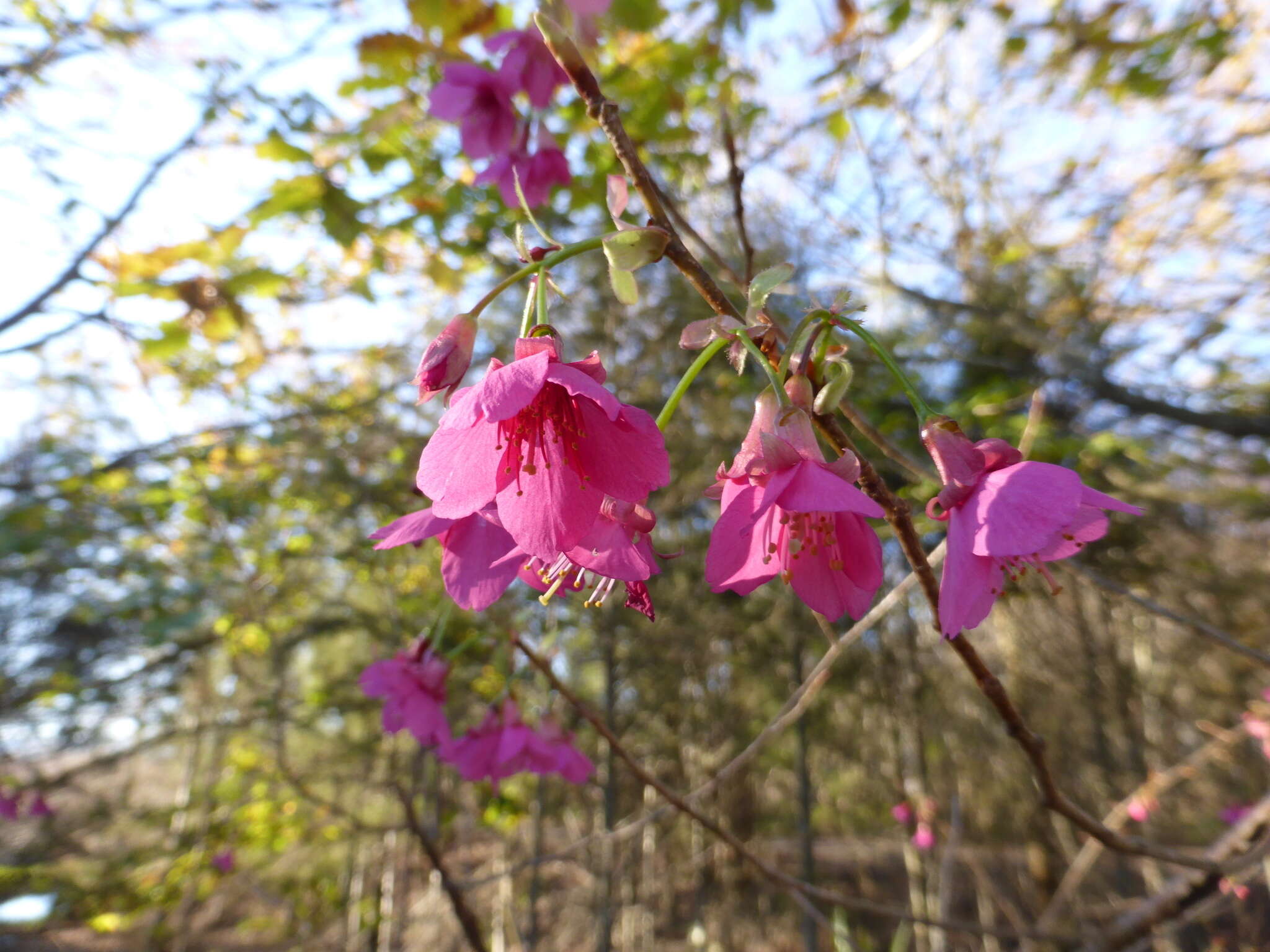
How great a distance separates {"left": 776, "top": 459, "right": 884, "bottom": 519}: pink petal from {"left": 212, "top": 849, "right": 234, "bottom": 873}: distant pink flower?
4903mm

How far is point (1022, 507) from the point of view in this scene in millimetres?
736

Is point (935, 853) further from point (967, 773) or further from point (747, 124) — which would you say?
point (747, 124)

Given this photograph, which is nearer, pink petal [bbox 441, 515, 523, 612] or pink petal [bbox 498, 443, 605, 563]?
pink petal [bbox 498, 443, 605, 563]

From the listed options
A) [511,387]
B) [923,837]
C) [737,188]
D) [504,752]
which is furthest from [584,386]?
[923,837]

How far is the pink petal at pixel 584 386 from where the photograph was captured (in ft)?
2.28

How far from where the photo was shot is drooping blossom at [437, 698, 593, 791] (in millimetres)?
1848

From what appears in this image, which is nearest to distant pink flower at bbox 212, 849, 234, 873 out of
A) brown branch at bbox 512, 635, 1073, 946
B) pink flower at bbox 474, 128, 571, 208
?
brown branch at bbox 512, 635, 1073, 946

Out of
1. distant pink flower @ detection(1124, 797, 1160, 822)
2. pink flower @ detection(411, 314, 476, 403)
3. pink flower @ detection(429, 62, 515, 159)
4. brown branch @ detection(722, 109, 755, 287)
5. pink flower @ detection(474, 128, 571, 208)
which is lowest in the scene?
Answer: distant pink flower @ detection(1124, 797, 1160, 822)

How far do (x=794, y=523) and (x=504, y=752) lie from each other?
1.29 m

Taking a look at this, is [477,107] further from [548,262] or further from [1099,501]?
[1099,501]

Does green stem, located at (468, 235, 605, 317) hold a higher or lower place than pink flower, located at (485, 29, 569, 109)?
lower

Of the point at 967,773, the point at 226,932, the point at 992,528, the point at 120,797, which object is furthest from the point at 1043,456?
the point at 226,932

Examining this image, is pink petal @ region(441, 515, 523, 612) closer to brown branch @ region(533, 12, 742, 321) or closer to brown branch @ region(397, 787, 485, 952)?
brown branch @ region(533, 12, 742, 321)

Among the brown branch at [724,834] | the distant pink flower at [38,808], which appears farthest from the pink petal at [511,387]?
the distant pink flower at [38,808]
